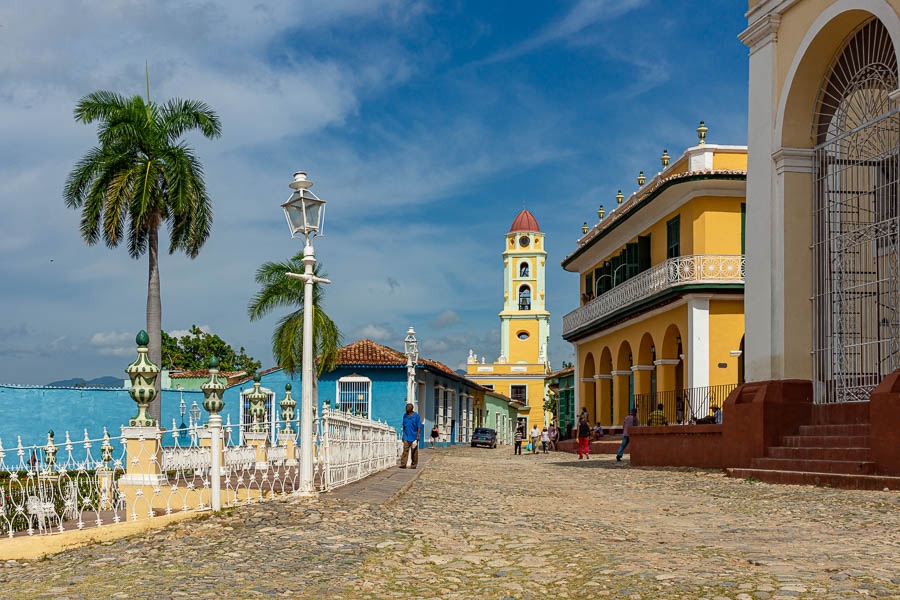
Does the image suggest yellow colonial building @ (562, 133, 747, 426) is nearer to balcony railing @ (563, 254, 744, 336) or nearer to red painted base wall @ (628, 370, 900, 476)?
balcony railing @ (563, 254, 744, 336)

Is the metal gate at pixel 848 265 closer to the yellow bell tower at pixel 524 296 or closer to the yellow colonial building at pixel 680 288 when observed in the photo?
the yellow colonial building at pixel 680 288

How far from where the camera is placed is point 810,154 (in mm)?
15008

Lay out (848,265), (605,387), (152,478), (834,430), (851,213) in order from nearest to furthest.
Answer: (152,478), (834,430), (851,213), (848,265), (605,387)

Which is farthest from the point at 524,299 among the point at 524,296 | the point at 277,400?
the point at 277,400

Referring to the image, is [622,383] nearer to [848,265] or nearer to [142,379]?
[848,265]

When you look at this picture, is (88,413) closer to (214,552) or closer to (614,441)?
(614,441)

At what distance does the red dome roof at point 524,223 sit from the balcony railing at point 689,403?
167 feet

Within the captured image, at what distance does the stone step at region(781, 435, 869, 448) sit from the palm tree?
57.2 ft

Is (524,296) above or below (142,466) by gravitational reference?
above

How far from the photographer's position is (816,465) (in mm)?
12625

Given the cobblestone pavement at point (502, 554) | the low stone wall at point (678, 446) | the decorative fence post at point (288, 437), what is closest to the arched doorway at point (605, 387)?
the low stone wall at point (678, 446)

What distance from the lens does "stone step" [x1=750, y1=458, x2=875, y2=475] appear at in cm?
1148

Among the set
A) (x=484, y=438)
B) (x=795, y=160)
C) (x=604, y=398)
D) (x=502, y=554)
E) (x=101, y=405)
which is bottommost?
(x=484, y=438)

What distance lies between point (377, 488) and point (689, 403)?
10.1 m
